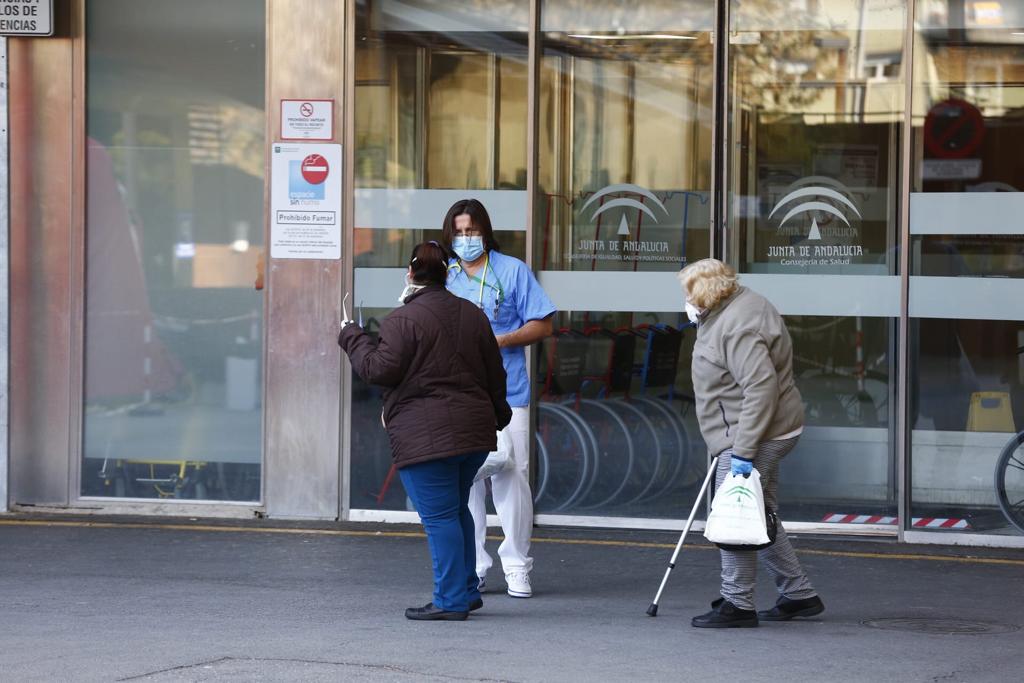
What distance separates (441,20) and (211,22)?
1.48m

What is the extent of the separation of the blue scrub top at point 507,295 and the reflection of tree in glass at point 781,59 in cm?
257

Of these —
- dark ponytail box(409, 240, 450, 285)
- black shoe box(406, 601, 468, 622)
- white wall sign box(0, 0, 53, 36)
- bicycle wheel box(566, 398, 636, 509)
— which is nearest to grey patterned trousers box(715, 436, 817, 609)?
black shoe box(406, 601, 468, 622)

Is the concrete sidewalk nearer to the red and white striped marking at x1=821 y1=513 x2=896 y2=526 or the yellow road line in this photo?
the yellow road line

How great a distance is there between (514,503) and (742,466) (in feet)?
4.25

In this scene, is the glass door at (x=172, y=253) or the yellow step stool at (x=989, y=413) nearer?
the yellow step stool at (x=989, y=413)

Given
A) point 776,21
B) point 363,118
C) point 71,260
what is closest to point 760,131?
point 776,21

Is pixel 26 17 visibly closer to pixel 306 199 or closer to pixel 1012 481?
pixel 306 199

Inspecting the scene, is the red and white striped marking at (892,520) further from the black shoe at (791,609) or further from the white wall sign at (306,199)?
the white wall sign at (306,199)

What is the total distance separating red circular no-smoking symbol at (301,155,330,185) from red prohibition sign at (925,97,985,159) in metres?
3.63

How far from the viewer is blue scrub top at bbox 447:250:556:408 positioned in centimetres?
732

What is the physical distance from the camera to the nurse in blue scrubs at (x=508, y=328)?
284 inches

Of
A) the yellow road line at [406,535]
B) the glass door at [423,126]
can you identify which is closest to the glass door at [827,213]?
the yellow road line at [406,535]

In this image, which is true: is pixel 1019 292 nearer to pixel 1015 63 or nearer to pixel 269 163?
pixel 1015 63

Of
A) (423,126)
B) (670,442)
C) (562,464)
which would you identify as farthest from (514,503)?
(423,126)
